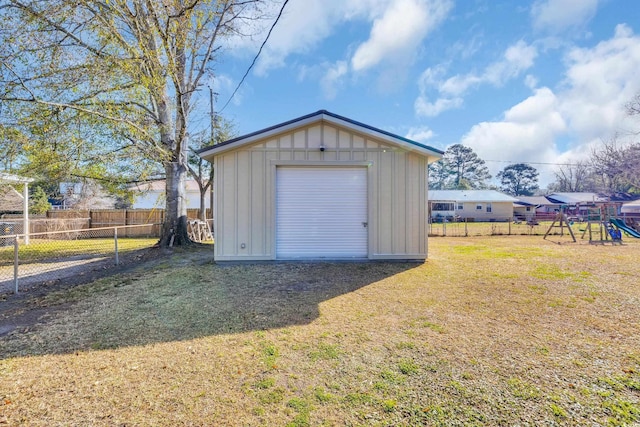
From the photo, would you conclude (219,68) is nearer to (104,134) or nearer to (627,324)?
(104,134)

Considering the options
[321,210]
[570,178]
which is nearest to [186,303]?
[321,210]

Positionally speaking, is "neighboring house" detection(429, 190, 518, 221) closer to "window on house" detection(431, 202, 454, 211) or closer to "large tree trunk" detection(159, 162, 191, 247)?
"window on house" detection(431, 202, 454, 211)

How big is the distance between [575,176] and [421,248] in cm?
6094

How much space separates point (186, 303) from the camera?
14.7ft

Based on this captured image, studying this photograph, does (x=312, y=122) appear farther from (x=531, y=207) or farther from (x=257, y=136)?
(x=531, y=207)

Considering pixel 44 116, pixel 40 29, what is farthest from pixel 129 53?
pixel 44 116

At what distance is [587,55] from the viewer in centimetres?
1063

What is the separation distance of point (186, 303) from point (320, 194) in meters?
4.01

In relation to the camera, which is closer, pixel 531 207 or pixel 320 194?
pixel 320 194

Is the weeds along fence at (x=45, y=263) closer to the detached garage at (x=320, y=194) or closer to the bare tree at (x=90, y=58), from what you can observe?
the bare tree at (x=90, y=58)

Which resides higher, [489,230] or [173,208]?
[173,208]

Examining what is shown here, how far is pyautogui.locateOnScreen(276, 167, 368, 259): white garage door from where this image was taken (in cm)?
733

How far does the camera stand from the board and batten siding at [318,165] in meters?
7.18

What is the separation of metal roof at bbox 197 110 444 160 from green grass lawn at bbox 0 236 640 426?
3.21 meters
